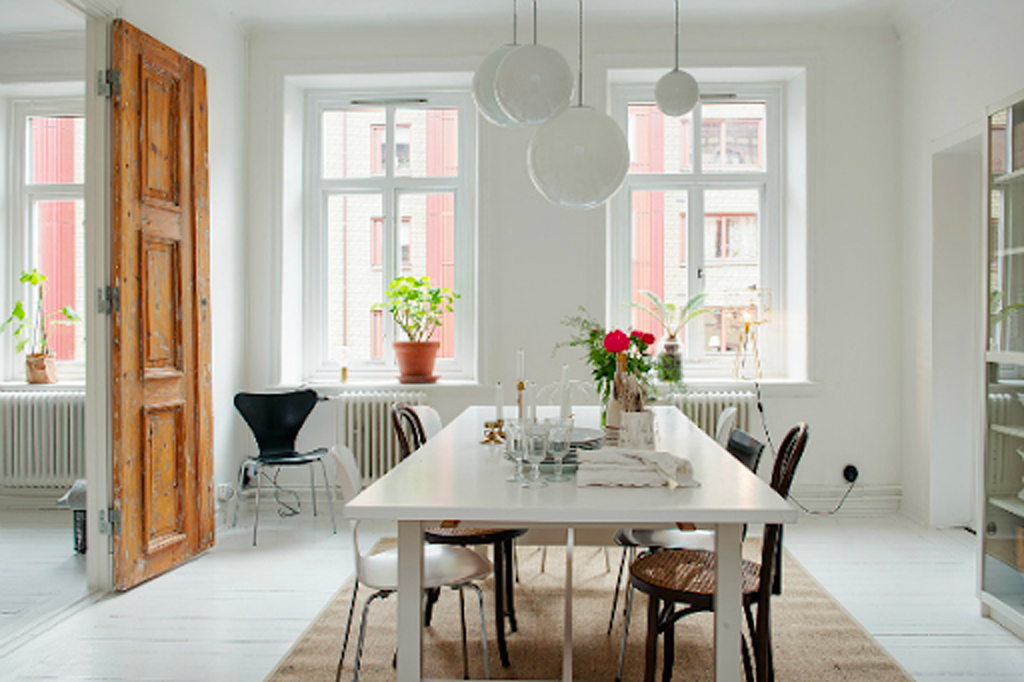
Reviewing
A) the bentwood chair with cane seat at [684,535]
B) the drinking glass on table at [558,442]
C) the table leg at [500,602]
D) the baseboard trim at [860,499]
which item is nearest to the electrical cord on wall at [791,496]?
the baseboard trim at [860,499]

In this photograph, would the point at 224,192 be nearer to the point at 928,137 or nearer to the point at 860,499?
the point at 928,137

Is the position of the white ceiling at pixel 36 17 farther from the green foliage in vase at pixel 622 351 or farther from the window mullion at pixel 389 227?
the green foliage in vase at pixel 622 351

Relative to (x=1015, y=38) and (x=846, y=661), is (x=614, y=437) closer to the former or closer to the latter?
(x=846, y=661)

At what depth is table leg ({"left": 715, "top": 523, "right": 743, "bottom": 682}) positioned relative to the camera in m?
1.84

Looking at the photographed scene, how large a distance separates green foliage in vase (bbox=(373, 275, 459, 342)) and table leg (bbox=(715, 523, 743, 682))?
136 inches

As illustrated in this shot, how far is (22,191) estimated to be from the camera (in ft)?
18.1

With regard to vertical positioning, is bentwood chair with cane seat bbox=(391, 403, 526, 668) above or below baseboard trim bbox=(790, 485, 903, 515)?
above

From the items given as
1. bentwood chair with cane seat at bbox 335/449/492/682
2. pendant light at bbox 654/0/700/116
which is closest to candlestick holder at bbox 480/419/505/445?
bentwood chair with cane seat at bbox 335/449/492/682

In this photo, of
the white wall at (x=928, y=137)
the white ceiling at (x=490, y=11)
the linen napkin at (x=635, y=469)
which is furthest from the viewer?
the white ceiling at (x=490, y=11)

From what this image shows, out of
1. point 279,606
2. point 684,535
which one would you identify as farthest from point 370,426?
point 684,535

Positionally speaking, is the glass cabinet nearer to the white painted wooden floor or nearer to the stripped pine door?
the white painted wooden floor

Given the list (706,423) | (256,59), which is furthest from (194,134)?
(706,423)

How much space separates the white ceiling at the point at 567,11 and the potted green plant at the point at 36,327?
7.51ft

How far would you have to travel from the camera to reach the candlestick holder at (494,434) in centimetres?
279
